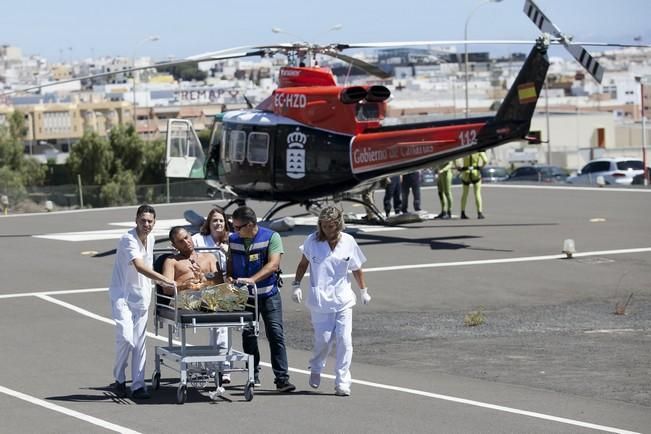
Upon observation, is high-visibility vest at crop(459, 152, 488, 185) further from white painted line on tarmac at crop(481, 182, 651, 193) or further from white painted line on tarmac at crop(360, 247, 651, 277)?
white painted line on tarmac at crop(481, 182, 651, 193)

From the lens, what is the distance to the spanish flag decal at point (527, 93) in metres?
24.1

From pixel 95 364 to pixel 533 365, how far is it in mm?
4661

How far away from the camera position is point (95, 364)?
13727mm

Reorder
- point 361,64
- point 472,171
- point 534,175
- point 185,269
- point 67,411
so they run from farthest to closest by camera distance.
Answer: point 534,175 → point 472,171 → point 361,64 → point 185,269 → point 67,411

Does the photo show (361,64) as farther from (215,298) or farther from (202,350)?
(215,298)

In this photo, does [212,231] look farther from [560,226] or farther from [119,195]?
[119,195]

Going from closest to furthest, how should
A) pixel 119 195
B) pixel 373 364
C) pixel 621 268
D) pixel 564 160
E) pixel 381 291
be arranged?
1. pixel 373 364
2. pixel 381 291
3. pixel 621 268
4. pixel 119 195
5. pixel 564 160

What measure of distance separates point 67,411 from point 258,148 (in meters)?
15.9

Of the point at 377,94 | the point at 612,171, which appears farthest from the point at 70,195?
the point at 612,171

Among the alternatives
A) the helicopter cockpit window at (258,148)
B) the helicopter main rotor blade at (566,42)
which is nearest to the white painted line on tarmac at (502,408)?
the helicopter main rotor blade at (566,42)

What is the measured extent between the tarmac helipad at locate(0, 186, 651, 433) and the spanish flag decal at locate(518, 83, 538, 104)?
276 cm

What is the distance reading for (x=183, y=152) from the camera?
1168 inches

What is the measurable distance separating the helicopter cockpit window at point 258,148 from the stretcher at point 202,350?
14.4 meters

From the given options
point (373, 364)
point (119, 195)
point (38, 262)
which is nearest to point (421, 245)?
point (38, 262)
